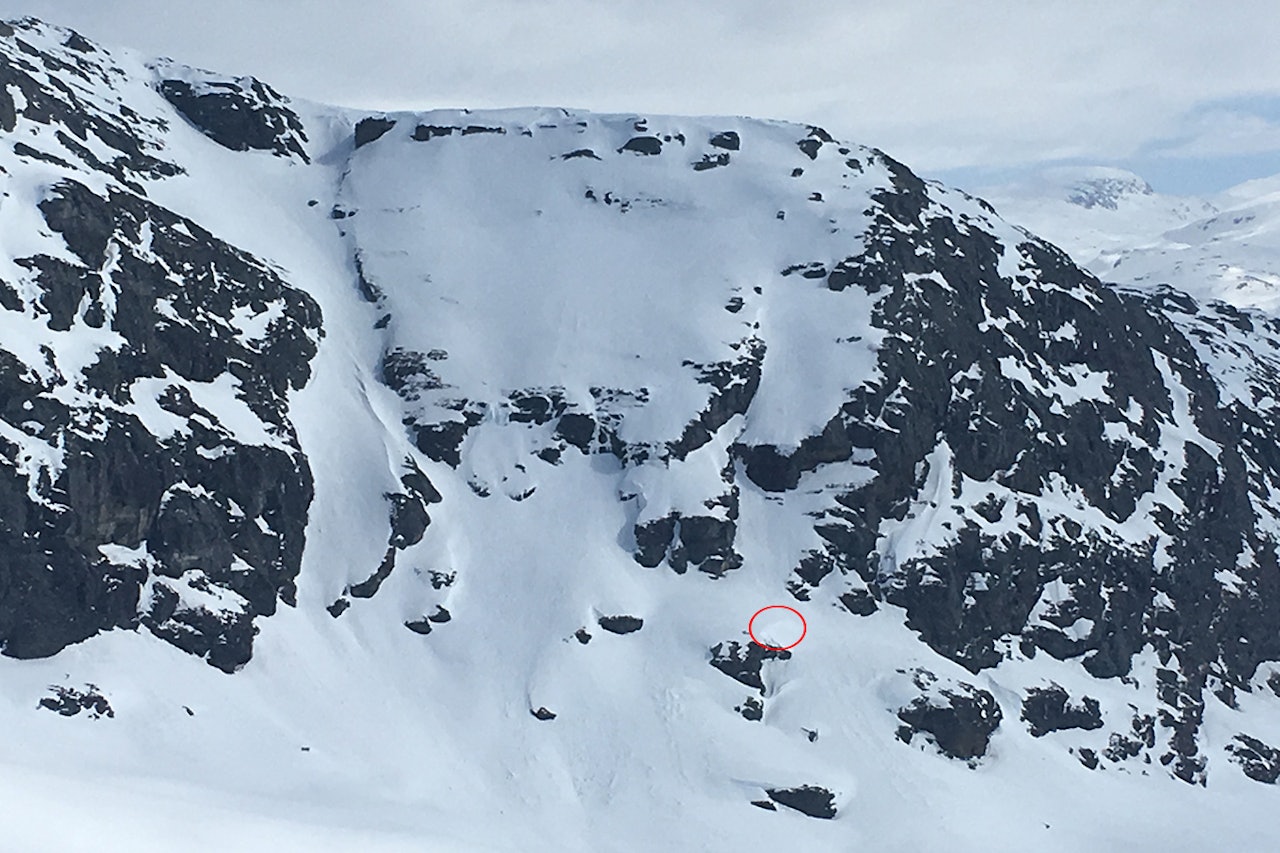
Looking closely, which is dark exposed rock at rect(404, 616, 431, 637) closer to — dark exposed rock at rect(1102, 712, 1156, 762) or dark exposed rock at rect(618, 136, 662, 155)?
dark exposed rock at rect(1102, 712, 1156, 762)

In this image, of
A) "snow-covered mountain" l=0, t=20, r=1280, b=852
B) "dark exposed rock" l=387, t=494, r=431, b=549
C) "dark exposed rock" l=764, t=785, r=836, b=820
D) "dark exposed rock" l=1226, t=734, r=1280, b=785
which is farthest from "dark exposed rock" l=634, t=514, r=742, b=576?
"dark exposed rock" l=1226, t=734, r=1280, b=785

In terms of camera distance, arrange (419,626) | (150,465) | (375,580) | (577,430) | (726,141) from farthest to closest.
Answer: (726,141), (577,430), (375,580), (419,626), (150,465)

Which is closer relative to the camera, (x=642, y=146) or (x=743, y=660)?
(x=743, y=660)

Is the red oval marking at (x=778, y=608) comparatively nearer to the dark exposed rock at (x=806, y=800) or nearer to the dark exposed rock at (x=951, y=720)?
the dark exposed rock at (x=951, y=720)

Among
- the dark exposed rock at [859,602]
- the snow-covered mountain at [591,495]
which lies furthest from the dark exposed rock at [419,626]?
the dark exposed rock at [859,602]

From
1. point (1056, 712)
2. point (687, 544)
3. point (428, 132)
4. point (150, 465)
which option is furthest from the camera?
point (428, 132)

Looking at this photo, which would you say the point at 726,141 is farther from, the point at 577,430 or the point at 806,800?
the point at 806,800

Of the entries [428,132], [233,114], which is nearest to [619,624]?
[428,132]
